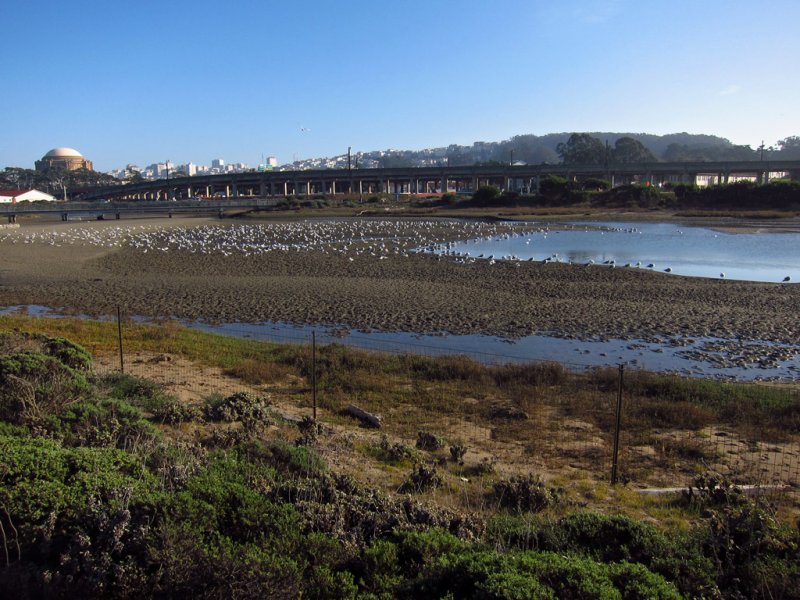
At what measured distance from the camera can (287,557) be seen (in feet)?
14.8

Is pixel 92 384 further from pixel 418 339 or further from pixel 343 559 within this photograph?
pixel 418 339

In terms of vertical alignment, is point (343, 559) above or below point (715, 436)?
above

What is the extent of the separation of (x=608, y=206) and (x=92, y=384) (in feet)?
253

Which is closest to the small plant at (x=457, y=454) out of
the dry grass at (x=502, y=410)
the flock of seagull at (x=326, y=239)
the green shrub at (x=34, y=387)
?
the dry grass at (x=502, y=410)

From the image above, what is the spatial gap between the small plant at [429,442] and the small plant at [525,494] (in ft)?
5.85

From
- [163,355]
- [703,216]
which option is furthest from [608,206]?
[163,355]

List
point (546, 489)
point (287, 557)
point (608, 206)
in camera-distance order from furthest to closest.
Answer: point (608, 206) → point (546, 489) → point (287, 557)

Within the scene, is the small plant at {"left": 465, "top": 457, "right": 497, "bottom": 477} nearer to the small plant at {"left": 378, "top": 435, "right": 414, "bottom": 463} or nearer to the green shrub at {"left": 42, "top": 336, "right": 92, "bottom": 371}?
the small plant at {"left": 378, "top": 435, "right": 414, "bottom": 463}

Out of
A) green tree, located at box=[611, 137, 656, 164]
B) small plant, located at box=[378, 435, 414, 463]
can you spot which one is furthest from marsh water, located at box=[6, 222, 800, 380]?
green tree, located at box=[611, 137, 656, 164]

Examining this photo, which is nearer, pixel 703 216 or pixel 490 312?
pixel 490 312

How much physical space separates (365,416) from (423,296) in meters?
12.3

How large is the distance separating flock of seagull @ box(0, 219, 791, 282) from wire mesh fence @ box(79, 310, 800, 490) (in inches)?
694

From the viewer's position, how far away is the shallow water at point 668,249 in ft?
98.3

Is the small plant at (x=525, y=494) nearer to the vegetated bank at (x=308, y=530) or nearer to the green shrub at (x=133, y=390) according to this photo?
the vegetated bank at (x=308, y=530)
